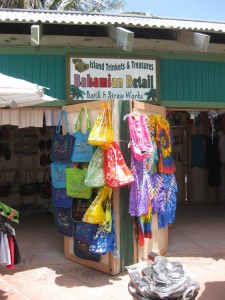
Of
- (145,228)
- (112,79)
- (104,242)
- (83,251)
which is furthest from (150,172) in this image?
(112,79)

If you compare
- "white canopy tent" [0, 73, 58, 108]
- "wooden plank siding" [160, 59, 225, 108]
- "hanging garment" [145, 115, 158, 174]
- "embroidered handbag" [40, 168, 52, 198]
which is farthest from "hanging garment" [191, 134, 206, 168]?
"white canopy tent" [0, 73, 58, 108]

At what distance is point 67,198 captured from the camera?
509 centimetres

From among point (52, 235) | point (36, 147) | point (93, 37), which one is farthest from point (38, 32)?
point (36, 147)

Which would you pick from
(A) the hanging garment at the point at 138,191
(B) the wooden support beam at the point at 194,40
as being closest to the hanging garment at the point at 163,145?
(A) the hanging garment at the point at 138,191

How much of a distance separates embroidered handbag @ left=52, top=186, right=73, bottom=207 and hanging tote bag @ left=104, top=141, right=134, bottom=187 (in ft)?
3.25

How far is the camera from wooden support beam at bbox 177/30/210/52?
18.1 ft

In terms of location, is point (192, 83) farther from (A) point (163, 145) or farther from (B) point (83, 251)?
(B) point (83, 251)

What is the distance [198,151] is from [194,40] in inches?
199

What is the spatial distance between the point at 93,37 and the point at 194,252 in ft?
12.6

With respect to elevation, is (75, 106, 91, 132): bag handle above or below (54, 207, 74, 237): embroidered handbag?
above

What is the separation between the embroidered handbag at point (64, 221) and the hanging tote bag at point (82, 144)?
32.3 inches

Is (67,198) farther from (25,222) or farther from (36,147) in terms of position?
(36,147)

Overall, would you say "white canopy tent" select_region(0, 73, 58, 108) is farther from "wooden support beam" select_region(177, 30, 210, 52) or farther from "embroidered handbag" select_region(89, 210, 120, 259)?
"wooden support beam" select_region(177, 30, 210, 52)

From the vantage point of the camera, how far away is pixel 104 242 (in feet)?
14.7
